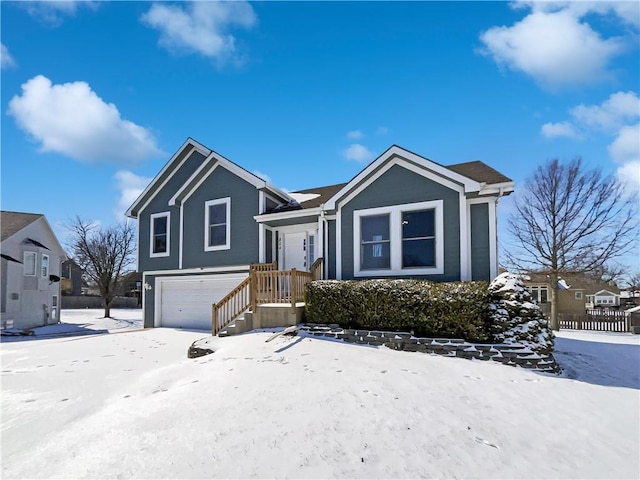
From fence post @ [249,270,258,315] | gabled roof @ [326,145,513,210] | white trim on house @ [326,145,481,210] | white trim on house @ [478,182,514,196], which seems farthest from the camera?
fence post @ [249,270,258,315]

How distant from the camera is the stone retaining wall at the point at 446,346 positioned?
773cm

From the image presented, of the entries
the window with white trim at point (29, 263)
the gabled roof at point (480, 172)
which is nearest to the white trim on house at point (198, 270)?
the gabled roof at point (480, 172)

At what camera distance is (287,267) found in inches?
550

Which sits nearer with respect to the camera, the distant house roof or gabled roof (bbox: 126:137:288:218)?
gabled roof (bbox: 126:137:288:218)

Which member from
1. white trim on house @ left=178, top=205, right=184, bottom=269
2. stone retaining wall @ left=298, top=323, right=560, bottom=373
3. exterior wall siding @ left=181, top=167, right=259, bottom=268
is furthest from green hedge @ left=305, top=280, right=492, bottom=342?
white trim on house @ left=178, top=205, right=184, bottom=269

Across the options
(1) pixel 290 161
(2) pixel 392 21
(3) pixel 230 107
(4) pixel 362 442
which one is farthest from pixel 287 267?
(4) pixel 362 442

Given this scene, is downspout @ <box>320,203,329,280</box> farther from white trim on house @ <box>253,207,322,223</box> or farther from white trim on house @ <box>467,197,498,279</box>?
white trim on house @ <box>467,197,498,279</box>

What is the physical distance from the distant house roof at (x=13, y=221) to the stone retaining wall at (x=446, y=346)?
19.8m

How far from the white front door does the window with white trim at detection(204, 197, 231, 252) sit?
2504 mm

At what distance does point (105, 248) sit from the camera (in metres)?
31.0

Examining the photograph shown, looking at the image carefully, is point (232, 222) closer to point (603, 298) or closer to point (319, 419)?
point (319, 419)

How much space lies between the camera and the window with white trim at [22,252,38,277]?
20594 mm

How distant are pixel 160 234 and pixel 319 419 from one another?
47.4 feet

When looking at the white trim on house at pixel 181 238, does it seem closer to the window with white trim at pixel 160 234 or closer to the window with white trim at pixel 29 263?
the window with white trim at pixel 160 234
